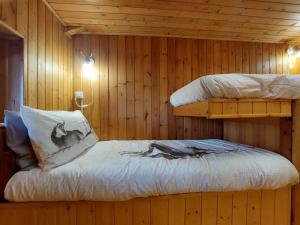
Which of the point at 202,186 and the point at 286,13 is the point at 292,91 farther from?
the point at 286,13

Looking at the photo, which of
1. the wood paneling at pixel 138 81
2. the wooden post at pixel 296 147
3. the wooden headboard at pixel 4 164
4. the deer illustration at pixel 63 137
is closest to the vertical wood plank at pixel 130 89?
the wood paneling at pixel 138 81

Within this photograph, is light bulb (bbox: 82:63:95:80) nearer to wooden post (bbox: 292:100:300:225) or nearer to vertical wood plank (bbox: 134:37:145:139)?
vertical wood plank (bbox: 134:37:145:139)

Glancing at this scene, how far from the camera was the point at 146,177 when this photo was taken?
1.20 metres

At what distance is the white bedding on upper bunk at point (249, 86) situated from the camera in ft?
4.27

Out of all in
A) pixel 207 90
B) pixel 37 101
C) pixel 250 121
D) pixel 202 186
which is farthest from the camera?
pixel 250 121

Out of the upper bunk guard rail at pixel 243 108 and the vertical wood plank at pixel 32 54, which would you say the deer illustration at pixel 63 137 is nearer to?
the vertical wood plank at pixel 32 54

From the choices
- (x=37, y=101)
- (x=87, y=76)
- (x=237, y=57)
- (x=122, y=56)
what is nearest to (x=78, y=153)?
(x=37, y=101)

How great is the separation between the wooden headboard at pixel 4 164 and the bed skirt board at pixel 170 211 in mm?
130

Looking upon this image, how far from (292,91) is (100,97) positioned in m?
1.96

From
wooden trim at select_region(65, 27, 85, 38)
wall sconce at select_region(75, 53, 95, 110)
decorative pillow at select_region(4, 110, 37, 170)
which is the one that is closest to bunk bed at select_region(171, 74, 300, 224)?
decorative pillow at select_region(4, 110, 37, 170)

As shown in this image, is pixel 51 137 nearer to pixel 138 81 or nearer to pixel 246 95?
pixel 246 95

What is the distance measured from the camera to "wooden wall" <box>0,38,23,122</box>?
144cm

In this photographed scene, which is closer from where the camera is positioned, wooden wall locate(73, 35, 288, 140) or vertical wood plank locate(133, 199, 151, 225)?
vertical wood plank locate(133, 199, 151, 225)

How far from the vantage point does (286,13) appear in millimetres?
2049
